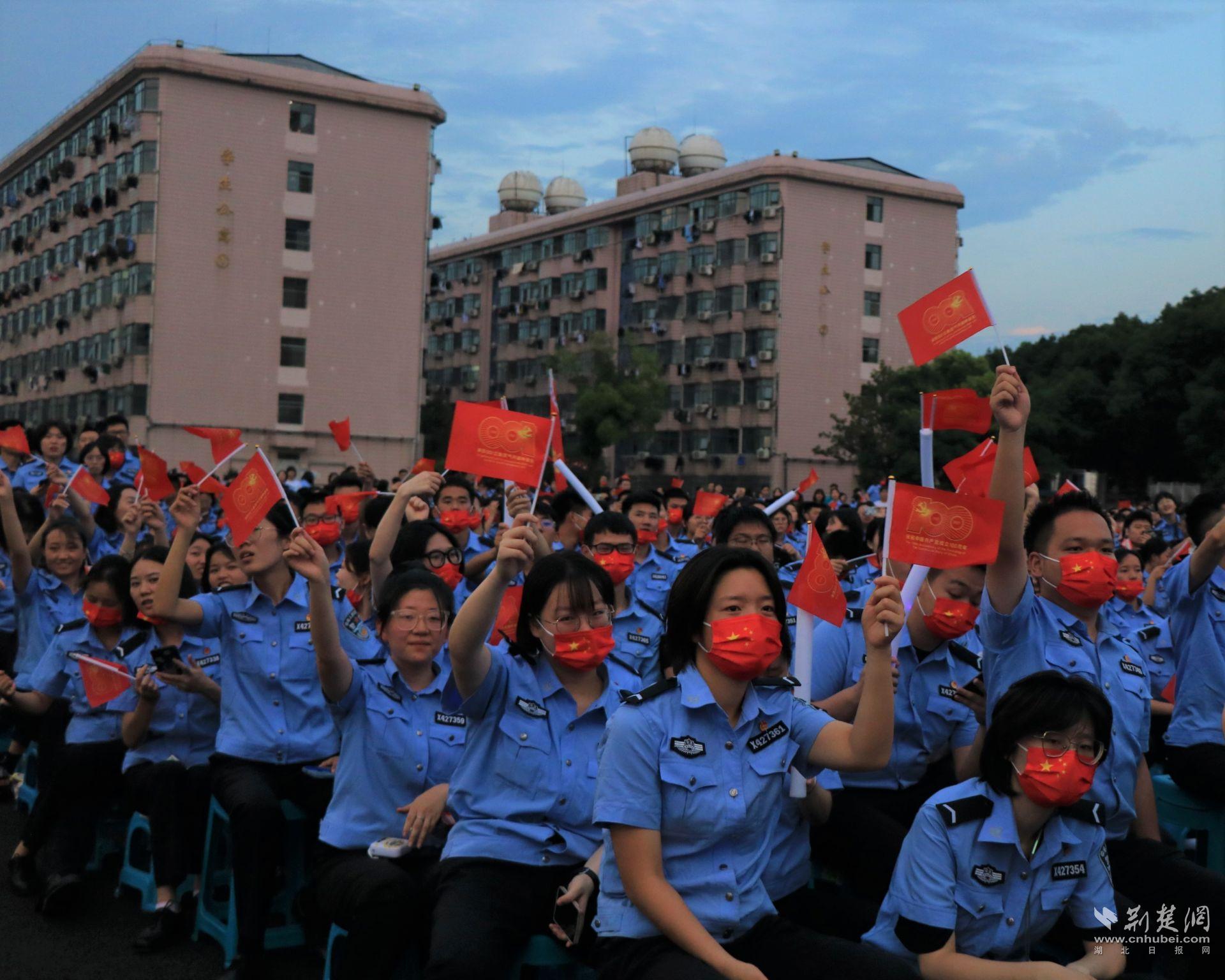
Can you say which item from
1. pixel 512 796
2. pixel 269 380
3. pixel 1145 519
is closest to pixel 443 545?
pixel 512 796

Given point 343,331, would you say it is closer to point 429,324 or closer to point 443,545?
point 429,324

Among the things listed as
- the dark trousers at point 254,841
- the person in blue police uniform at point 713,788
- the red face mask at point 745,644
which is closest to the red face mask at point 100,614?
the dark trousers at point 254,841

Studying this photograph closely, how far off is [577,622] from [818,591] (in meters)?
0.68

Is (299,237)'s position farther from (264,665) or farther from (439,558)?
(264,665)

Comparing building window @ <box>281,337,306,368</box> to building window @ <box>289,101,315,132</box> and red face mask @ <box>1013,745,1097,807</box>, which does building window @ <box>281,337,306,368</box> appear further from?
red face mask @ <box>1013,745,1097,807</box>

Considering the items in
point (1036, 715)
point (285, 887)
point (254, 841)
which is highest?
point (1036, 715)

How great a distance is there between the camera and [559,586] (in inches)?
144

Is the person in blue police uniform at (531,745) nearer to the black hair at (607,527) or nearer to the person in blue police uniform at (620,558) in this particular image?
the person in blue police uniform at (620,558)

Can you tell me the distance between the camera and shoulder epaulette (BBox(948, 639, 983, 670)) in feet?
14.7

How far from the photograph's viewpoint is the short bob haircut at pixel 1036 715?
3.25m

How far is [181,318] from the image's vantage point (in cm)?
3625

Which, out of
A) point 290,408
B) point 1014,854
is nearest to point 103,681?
point 1014,854

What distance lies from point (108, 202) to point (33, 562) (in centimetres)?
3427

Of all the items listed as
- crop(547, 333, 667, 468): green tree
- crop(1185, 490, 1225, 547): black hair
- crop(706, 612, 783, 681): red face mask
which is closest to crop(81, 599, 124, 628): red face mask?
crop(706, 612, 783, 681): red face mask
